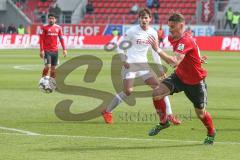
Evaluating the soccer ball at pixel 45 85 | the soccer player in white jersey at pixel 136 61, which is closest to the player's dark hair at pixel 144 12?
the soccer player in white jersey at pixel 136 61

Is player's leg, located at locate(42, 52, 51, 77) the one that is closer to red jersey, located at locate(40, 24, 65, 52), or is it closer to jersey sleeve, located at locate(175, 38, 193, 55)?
red jersey, located at locate(40, 24, 65, 52)

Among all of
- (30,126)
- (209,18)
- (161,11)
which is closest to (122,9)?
(161,11)

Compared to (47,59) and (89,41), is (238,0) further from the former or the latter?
(47,59)

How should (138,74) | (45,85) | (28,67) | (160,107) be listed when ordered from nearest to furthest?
(160,107) → (138,74) → (45,85) → (28,67)

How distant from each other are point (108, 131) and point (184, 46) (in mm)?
3047

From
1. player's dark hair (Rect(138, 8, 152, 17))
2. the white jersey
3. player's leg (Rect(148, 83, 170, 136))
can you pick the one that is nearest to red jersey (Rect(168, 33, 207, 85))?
player's leg (Rect(148, 83, 170, 136))

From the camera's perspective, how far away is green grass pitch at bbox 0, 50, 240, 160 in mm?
11344

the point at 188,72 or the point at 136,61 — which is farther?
the point at 136,61

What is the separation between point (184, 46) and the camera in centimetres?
1177

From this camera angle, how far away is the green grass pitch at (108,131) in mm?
11344

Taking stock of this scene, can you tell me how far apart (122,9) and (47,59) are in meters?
40.6

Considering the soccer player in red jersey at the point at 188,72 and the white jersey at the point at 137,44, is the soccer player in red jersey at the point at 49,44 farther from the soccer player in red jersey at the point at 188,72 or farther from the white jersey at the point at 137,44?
the soccer player in red jersey at the point at 188,72

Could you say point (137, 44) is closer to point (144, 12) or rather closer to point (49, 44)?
point (144, 12)

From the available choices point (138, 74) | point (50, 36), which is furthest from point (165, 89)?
point (50, 36)
